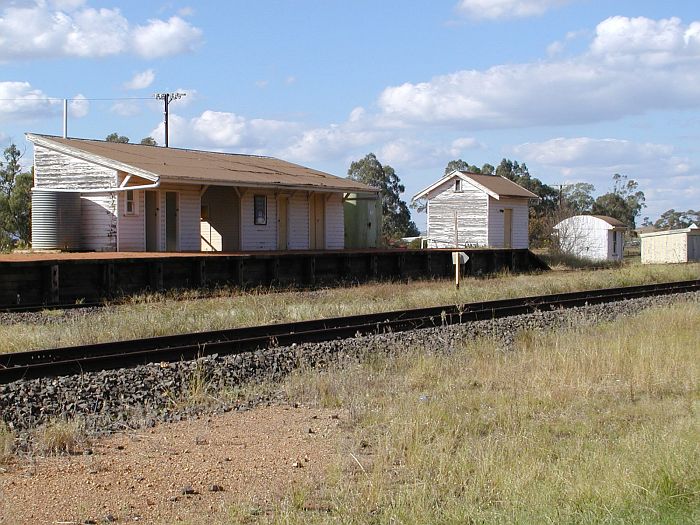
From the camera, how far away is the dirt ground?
18.2 feet

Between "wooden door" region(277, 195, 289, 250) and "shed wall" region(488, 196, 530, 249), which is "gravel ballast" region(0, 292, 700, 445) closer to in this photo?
"wooden door" region(277, 195, 289, 250)

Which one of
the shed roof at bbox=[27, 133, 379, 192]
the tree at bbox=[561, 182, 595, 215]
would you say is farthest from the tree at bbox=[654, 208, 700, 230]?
the shed roof at bbox=[27, 133, 379, 192]

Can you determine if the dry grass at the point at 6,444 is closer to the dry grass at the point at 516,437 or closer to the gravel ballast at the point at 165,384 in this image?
the gravel ballast at the point at 165,384

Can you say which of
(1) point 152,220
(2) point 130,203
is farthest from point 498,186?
(2) point 130,203

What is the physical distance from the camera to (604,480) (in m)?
5.71

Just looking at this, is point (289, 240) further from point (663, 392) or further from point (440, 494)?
point (440, 494)

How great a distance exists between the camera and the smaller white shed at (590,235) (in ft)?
151

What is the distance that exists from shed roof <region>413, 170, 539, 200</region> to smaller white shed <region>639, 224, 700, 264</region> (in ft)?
32.8

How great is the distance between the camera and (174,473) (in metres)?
6.34

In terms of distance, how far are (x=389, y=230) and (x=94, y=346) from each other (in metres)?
59.4

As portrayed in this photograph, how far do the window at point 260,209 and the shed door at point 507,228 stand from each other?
14.8 metres

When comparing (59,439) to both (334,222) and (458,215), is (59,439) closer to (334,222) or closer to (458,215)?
(334,222)

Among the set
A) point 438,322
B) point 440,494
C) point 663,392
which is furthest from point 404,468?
point 438,322

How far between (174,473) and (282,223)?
24.4m
